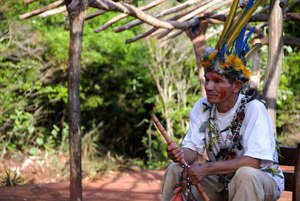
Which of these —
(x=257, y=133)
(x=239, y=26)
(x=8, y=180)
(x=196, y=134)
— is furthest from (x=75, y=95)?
(x=8, y=180)

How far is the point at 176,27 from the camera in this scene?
6.65m

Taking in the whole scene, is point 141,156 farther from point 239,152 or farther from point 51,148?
point 239,152

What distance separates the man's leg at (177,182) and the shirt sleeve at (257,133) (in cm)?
32

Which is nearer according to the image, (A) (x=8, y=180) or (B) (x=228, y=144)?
(B) (x=228, y=144)

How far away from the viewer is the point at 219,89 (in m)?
3.56

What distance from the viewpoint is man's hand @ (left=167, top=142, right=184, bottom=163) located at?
3.38 metres

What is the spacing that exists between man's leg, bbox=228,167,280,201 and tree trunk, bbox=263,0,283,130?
2.97 metres

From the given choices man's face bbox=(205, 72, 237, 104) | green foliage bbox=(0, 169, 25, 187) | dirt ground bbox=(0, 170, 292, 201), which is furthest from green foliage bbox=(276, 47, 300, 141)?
man's face bbox=(205, 72, 237, 104)

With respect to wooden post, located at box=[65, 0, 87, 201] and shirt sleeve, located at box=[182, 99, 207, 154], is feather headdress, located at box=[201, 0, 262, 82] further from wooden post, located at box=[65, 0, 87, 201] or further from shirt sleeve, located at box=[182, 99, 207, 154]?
wooden post, located at box=[65, 0, 87, 201]

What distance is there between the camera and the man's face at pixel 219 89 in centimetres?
356

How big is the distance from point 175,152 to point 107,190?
465cm

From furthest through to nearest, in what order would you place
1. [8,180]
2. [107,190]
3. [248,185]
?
[8,180] → [107,190] → [248,185]

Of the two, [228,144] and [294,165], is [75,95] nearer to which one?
[228,144]

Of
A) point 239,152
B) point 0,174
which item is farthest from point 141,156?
point 239,152
